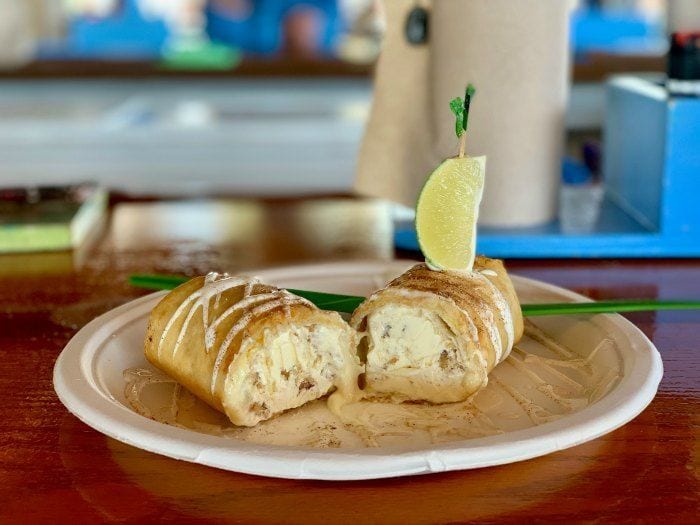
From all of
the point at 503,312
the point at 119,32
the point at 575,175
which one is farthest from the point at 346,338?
the point at 119,32

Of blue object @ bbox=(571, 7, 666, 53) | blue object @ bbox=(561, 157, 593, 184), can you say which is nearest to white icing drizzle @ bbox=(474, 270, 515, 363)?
blue object @ bbox=(561, 157, 593, 184)

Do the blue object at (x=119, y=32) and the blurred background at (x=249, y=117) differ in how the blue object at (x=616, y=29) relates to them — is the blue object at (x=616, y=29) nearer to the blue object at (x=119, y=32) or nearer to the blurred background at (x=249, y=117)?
the blurred background at (x=249, y=117)

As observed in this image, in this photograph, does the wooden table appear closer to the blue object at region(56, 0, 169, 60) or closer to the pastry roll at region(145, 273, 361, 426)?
the pastry roll at region(145, 273, 361, 426)

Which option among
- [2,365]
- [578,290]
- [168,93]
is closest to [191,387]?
[2,365]

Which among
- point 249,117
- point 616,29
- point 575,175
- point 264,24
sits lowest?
point 249,117

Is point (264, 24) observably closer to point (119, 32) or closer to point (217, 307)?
point (119, 32)

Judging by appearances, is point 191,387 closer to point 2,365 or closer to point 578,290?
point 2,365
